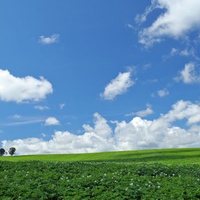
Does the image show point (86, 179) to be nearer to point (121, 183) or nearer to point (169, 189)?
point (121, 183)

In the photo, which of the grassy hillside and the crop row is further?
the grassy hillside

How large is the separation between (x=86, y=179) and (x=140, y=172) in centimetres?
708

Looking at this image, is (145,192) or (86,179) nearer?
(145,192)

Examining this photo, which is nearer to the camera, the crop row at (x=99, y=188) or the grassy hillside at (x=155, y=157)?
the crop row at (x=99, y=188)

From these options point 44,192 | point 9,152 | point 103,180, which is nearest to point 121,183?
point 103,180

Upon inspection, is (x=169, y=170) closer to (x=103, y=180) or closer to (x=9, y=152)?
(x=103, y=180)

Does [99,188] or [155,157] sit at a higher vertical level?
[155,157]

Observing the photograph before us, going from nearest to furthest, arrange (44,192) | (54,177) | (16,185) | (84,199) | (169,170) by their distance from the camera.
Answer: (84,199) < (44,192) < (16,185) < (54,177) < (169,170)

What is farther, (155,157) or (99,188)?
(155,157)

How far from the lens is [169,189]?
14.2m

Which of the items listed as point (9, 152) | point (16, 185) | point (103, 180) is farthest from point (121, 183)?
point (9, 152)

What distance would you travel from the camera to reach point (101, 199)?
12.9 meters

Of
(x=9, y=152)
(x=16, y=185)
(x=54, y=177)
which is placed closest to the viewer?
(x=16, y=185)

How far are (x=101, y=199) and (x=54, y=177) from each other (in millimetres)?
4759
